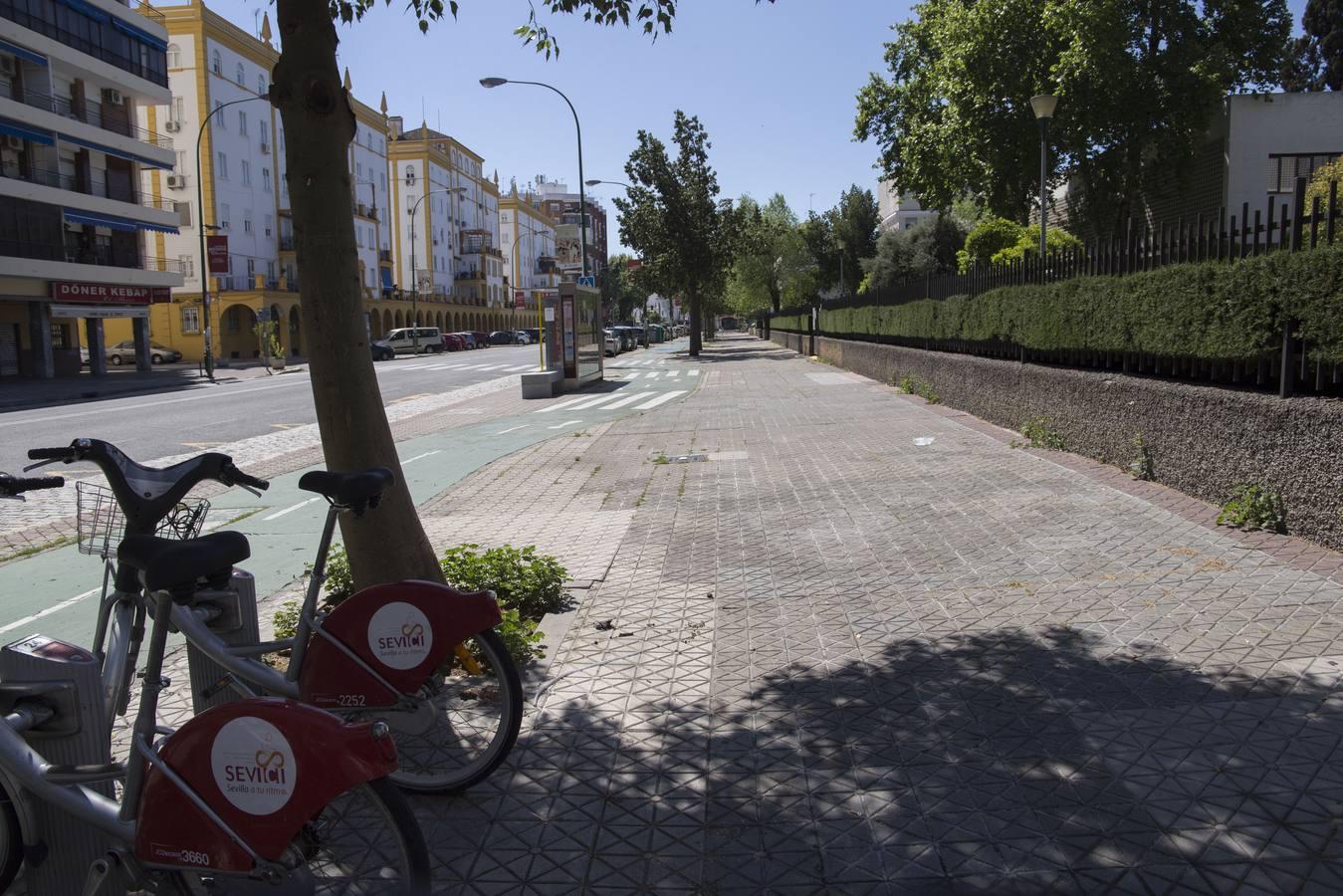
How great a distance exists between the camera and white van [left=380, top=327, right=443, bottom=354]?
203ft

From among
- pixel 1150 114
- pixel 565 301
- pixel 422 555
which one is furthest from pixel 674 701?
pixel 1150 114

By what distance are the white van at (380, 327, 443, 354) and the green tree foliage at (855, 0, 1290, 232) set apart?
38322 mm

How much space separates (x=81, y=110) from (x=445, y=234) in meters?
57.4

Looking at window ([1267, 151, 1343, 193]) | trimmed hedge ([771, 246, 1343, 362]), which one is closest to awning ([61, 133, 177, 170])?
trimmed hedge ([771, 246, 1343, 362])

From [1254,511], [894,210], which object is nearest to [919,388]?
[1254,511]

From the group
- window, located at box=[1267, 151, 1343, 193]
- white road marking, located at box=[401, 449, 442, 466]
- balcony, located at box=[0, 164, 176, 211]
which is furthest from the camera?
balcony, located at box=[0, 164, 176, 211]

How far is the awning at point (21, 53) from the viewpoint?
3516 cm

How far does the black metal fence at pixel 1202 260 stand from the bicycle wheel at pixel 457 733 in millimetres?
5677

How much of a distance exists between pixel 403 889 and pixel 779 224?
76.8 meters

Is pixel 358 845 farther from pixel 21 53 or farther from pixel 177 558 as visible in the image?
pixel 21 53

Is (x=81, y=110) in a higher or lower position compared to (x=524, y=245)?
lower

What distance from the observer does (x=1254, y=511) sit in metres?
6.95

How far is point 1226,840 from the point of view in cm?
307

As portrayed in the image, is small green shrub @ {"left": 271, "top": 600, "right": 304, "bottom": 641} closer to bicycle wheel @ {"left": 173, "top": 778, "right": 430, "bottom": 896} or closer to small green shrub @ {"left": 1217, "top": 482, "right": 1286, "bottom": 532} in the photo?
bicycle wheel @ {"left": 173, "top": 778, "right": 430, "bottom": 896}
